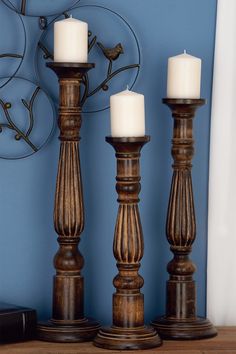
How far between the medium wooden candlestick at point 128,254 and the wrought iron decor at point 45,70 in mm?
212

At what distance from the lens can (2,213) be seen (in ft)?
5.52

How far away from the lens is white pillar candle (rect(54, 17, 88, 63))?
5.09 feet

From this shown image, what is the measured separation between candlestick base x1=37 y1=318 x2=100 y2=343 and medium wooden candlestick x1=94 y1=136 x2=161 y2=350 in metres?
0.04

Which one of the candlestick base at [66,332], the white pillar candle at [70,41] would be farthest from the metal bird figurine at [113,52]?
the candlestick base at [66,332]

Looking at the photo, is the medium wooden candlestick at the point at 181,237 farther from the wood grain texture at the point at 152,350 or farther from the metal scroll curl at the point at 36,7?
the metal scroll curl at the point at 36,7

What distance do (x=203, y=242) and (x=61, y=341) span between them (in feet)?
1.29

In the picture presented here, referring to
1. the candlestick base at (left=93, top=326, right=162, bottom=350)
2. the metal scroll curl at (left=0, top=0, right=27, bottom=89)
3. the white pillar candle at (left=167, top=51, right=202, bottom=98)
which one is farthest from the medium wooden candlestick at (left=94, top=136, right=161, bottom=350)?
the metal scroll curl at (left=0, top=0, right=27, bottom=89)

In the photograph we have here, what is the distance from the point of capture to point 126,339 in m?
1.51

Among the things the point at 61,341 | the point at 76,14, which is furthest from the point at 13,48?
the point at 61,341

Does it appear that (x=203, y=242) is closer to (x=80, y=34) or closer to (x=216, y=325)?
(x=216, y=325)

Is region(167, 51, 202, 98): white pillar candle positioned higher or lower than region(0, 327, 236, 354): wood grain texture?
higher

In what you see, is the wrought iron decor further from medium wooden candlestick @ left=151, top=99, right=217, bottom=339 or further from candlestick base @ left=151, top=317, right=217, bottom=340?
candlestick base @ left=151, top=317, right=217, bottom=340

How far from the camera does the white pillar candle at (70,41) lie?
5.09ft

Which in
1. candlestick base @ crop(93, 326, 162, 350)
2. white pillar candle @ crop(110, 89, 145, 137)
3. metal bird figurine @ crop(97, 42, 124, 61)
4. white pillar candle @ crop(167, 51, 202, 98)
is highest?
metal bird figurine @ crop(97, 42, 124, 61)
